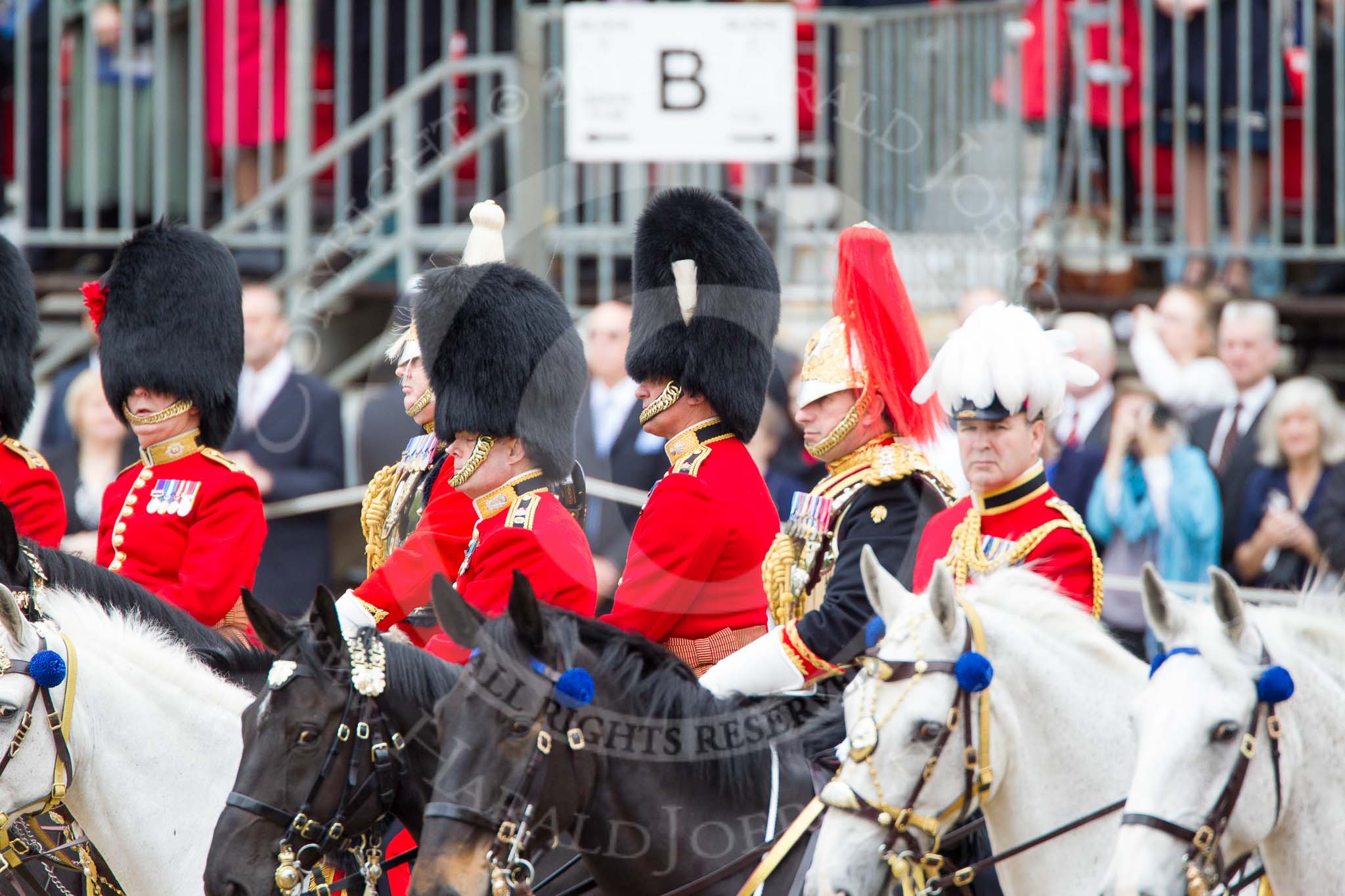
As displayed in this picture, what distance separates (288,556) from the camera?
26.1 ft

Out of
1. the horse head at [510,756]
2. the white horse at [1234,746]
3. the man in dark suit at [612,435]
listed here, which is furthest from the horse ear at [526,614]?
the man in dark suit at [612,435]

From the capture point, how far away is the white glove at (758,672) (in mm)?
4320

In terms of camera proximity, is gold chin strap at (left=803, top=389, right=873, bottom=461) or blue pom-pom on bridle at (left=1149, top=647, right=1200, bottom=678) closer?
blue pom-pom on bridle at (left=1149, top=647, right=1200, bottom=678)

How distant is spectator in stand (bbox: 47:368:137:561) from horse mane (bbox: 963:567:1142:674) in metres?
4.50

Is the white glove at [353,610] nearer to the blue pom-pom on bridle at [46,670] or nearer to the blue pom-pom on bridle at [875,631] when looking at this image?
the blue pom-pom on bridle at [46,670]

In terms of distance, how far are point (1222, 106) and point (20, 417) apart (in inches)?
215

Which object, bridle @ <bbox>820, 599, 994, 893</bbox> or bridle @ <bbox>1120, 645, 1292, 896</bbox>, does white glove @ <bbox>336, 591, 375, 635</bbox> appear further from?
bridle @ <bbox>1120, 645, 1292, 896</bbox>

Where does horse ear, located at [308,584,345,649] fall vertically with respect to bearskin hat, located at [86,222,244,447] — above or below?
below

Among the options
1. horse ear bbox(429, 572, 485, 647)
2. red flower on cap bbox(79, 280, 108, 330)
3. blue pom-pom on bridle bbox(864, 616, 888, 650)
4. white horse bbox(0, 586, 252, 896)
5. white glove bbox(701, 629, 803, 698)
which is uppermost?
red flower on cap bbox(79, 280, 108, 330)

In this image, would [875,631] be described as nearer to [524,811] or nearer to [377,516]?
[524,811]

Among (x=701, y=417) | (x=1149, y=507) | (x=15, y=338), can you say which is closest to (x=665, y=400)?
(x=701, y=417)

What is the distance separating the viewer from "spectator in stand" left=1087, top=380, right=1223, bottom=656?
7.25 meters

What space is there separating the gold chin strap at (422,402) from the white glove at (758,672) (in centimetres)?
139

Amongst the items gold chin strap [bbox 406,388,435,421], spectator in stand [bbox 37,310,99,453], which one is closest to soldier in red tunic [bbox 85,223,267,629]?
gold chin strap [bbox 406,388,435,421]
